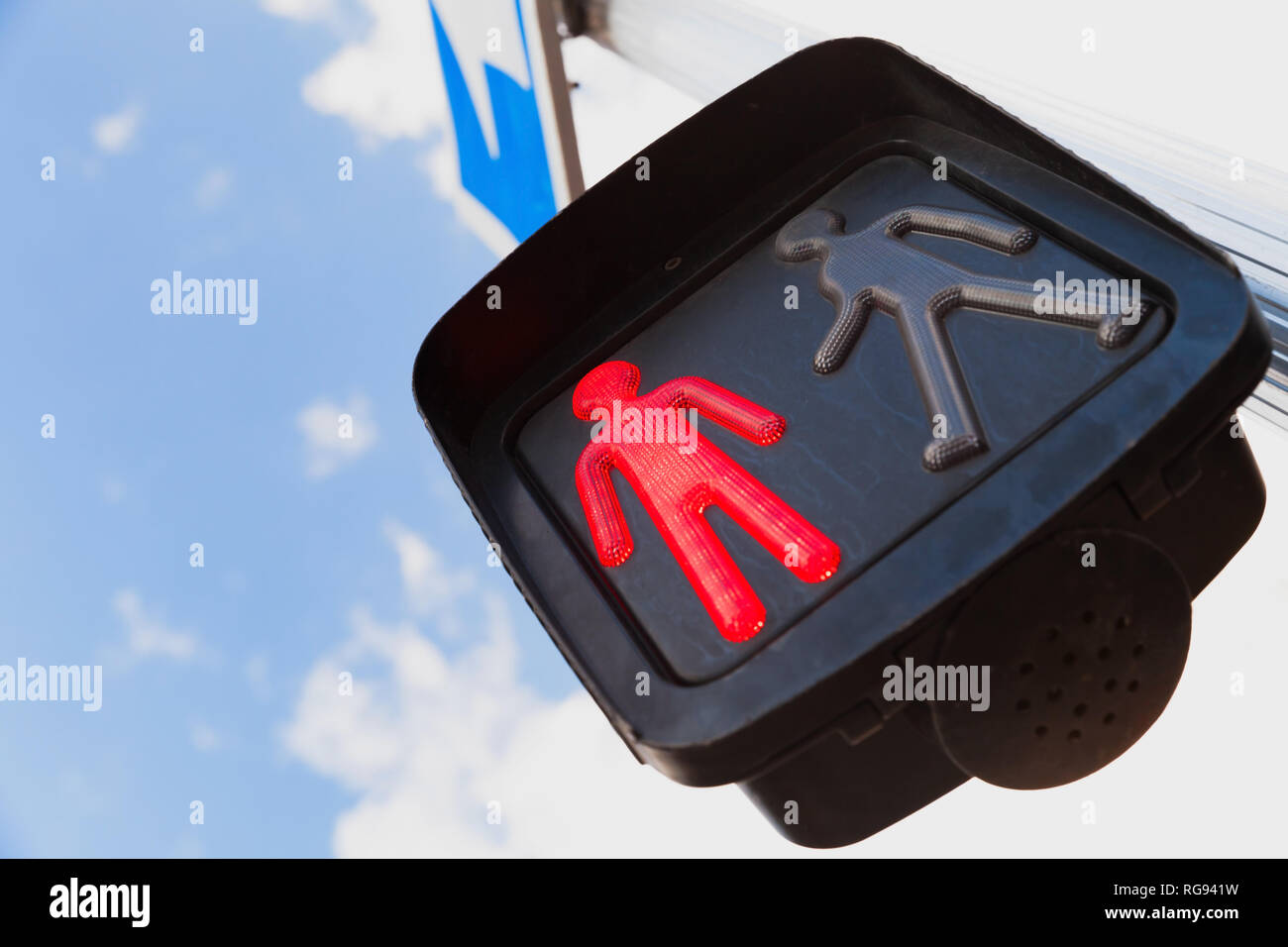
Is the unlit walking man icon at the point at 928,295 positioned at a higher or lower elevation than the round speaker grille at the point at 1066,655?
higher

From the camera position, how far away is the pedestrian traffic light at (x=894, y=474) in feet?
1.76

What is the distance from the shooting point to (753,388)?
693mm

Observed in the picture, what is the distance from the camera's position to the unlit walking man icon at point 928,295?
577mm

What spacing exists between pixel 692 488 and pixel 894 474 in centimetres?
12

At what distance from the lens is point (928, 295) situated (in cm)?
64

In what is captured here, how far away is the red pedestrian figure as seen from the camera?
0.59 m

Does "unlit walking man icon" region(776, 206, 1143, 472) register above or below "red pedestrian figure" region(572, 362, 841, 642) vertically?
above

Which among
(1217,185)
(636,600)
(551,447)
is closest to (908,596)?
(636,600)

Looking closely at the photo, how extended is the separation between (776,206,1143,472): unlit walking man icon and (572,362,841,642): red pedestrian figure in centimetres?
7

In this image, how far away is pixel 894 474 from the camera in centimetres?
59

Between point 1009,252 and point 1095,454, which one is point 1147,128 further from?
point 1095,454

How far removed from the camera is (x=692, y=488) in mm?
656

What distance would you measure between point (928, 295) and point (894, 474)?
0.11 metres

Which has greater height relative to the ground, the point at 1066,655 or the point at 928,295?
the point at 928,295
